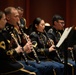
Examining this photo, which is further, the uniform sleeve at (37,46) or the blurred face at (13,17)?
the uniform sleeve at (37,46)

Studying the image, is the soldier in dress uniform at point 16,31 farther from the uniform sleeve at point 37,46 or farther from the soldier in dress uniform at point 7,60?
the uniform sleeve at point 37,46

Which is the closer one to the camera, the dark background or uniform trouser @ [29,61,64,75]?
uniform trouser @ [29,61,64,75]

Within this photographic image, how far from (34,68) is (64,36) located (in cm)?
66

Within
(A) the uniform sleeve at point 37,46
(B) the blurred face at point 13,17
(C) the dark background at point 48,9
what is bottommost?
(A) the uniform sleeve at point 37,46

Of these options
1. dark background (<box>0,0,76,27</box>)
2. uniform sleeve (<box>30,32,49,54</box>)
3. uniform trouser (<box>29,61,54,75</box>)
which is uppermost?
dark background (<box>0,0,76,27</box>)

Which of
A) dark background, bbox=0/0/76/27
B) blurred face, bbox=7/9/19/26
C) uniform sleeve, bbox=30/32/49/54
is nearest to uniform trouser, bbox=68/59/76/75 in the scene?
uniform sleeve, bbox=30/32/49/54

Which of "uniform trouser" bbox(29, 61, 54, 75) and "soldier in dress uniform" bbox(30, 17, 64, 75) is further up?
→ "soldier in dress uniform" bbox(30, 17, 64, 75)

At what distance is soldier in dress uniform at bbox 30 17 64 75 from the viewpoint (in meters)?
4.40

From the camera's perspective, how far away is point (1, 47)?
3447 mm

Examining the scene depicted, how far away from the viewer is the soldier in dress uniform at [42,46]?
440cm

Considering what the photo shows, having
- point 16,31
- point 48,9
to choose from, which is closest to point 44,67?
point 16,31

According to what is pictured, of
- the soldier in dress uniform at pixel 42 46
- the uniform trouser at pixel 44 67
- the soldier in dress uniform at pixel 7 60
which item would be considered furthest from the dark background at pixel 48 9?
the soldier in dress uniform at pixel 7 60

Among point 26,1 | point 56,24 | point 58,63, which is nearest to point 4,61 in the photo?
point 58,63

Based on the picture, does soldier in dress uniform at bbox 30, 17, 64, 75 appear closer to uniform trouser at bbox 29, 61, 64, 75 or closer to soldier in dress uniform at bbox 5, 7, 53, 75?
uniform trouser at bbox 29, 61, 64, 75
